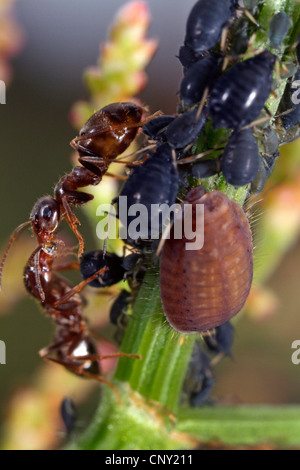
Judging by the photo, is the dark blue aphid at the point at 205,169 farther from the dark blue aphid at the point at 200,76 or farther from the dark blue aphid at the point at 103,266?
the dark blue aphid at the point at 103,266

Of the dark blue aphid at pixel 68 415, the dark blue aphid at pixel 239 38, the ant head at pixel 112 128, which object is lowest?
the dark blue aphid at pixel 68 415

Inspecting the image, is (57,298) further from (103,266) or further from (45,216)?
(103,266)

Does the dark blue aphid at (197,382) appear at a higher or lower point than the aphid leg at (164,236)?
lower

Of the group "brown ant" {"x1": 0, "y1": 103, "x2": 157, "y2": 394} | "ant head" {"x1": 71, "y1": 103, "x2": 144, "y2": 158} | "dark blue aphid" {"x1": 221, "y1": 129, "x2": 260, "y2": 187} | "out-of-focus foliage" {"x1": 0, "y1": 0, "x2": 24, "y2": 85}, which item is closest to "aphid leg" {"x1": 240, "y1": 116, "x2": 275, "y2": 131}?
"dark blue aphid" {"x1": 221, "y1": 129, "x2": 260, "y2": 187}

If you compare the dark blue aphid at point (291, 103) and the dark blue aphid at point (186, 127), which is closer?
the dark blue aphid at point (186, 127)

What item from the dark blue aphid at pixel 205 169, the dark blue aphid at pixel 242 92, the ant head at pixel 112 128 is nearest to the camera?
the dark blue aphid at pixel 242 92

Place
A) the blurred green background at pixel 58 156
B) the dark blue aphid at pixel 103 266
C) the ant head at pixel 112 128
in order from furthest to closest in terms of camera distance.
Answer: the blurred green background at pixel 58 156
the ant head at pixel 112 128
the dark blue aphid at pixel 103 266

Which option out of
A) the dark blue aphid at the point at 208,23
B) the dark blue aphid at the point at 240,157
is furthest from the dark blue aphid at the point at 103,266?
the dark blue aphid at the point at 208,23
